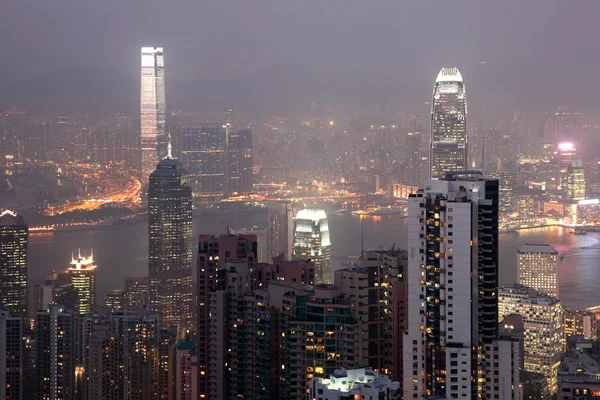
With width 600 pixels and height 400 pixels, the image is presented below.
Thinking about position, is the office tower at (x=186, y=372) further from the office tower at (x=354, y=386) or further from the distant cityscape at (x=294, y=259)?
the office tower at (x=354, y=386)

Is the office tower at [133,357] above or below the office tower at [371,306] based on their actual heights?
below

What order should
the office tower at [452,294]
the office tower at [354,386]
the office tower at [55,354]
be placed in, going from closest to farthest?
the office tower at [354,386]
the office tower at [452,294]
the office tower at [55,354]

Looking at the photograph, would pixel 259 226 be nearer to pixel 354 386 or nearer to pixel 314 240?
pixel 314 240

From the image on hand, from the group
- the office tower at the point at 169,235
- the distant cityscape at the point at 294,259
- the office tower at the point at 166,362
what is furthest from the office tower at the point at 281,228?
the office tower at the point at 166,362

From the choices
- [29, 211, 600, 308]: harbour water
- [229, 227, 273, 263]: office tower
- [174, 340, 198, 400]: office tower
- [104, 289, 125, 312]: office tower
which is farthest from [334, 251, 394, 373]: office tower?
[104, 289, 125, 312]: office tower

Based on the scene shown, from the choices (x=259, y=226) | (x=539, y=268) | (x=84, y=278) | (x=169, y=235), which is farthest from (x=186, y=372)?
(x=169, y=235)

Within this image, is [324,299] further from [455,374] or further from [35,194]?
[35,194]
